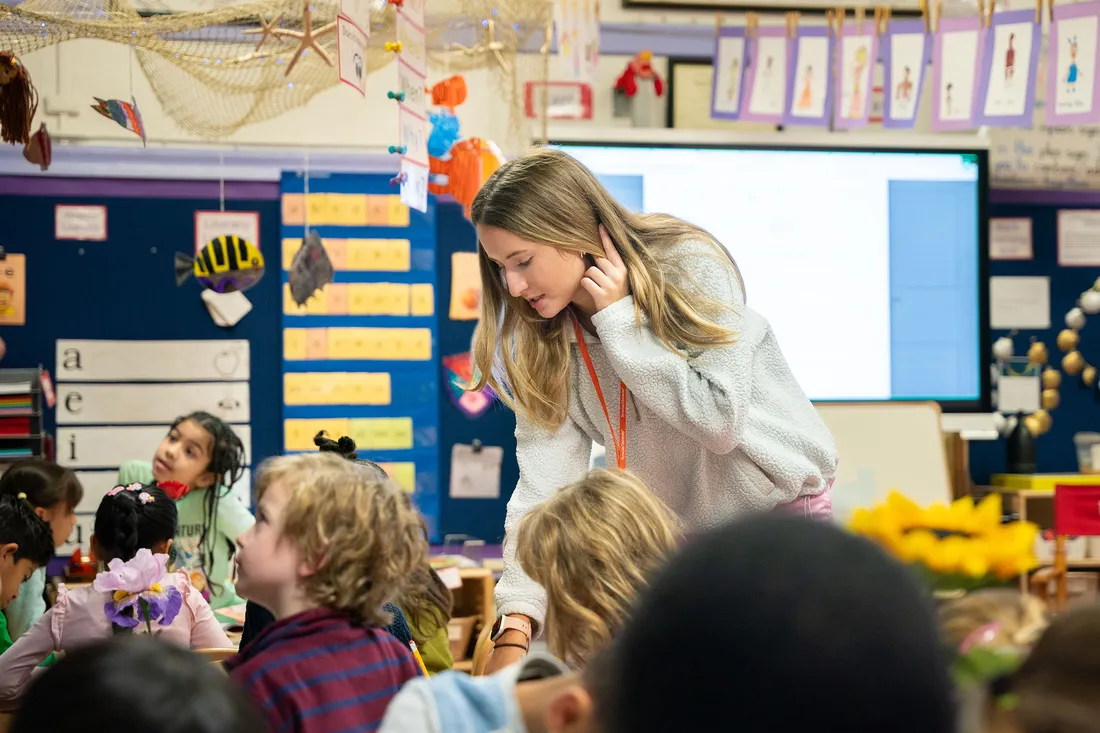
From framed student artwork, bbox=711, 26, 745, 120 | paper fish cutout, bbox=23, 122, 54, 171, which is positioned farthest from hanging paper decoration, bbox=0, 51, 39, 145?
framed student artwork, bbox=711, 26, 745, 120

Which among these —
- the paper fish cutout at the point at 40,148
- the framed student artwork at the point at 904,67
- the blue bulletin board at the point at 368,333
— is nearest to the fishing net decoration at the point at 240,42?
the paper fish cutout at the point at 40,148

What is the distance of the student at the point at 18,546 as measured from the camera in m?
2.74

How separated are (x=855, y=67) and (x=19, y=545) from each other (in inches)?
122

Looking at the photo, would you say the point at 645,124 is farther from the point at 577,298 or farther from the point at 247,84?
the point at 577,298

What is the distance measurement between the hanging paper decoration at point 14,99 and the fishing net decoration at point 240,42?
84mm

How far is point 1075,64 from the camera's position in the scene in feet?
12.8

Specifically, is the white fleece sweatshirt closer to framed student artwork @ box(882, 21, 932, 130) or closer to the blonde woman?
the blonde woman

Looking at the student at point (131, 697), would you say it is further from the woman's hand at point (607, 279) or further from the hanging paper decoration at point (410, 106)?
the hanging paper decoration at point (410, 106)

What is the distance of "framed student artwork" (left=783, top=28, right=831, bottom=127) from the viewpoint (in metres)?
4.09

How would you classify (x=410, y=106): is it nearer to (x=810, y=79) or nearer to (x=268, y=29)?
(x=268, y=29)

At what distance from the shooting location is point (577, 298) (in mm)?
1782

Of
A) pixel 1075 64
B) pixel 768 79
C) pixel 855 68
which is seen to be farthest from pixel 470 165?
pixel 1075 64

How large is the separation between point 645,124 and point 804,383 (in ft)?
3.76

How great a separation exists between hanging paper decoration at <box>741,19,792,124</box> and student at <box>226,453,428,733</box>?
301cm
